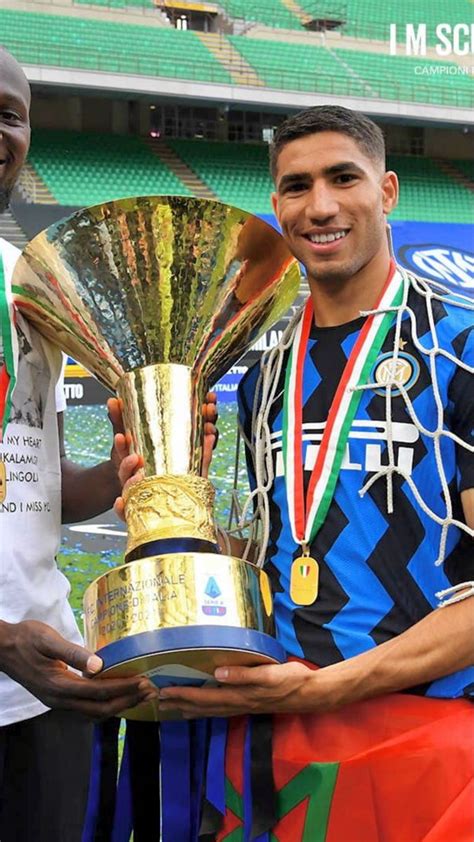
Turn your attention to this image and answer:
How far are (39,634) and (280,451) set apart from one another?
473mm

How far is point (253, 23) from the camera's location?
15.8 meters

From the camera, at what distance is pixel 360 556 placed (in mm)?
1361

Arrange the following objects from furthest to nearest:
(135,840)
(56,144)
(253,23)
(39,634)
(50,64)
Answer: (253,23)
(56,144)
(50,64)
(135,840)
(39,634)

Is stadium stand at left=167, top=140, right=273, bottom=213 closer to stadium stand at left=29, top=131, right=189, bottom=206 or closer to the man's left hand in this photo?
stadium stand at left=29, top=131, right=189, bottom=206

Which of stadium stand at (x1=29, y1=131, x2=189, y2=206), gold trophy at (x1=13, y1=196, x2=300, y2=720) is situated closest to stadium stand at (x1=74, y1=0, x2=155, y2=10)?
stadium stand at (x1=29, y1=131, x2=189, y2=206)

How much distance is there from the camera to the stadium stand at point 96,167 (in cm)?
1330

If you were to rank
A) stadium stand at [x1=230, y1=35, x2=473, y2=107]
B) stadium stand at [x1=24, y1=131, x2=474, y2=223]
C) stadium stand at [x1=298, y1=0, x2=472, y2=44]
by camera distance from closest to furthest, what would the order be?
1. stadium stand at [x1=24, y1=131, x2=474, y2=223]
2. stadium stand at [x1=230, y1=35, x2=473, y2=107]
3. stadium stand at [x1=298, y1=0, x2=472, y2=44]

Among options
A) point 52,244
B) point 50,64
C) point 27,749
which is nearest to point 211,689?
point 27,749

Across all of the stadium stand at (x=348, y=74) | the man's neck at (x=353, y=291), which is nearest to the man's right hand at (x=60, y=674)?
the man's neck at (x=353, y=291)

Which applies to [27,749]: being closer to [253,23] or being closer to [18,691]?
[18,691]

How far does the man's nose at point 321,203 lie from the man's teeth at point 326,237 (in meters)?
0.03

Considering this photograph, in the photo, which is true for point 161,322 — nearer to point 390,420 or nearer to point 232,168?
point 390,420

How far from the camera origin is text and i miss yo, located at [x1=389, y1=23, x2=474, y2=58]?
636 inches

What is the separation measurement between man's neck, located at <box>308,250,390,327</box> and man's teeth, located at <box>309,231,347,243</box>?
0.06m
